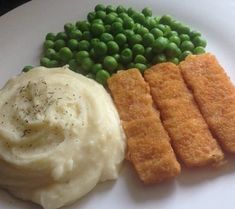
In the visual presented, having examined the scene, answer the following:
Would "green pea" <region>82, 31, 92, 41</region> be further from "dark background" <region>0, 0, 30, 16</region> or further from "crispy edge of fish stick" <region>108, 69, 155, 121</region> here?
"dark background" <region>0, 0, 30, 16</region>

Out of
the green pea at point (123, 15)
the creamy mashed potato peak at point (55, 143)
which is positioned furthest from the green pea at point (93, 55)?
the creamy mashed potato peak at point (55, 143)

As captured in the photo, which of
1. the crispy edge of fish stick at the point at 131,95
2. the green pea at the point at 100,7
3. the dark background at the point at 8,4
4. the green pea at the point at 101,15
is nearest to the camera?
the crispy edge of fish stick at the point at 131,95

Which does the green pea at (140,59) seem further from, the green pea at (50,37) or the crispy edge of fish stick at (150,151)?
the green pea at (50,37)

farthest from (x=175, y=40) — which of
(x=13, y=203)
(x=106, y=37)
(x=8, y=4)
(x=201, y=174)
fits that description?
(x=8, y=4)

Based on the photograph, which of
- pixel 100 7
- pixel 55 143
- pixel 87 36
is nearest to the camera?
pixel 55 143

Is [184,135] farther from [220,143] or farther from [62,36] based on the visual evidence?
[62,36]

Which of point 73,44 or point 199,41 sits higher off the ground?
point 199,41

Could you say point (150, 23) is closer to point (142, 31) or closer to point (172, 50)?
point (142, 31)

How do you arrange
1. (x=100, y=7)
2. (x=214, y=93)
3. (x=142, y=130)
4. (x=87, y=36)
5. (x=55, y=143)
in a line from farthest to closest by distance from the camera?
1. (x=100, y=7)
2. (x=87, y=36)
3. (x=214, y=93)
4. (x=142, y=130)
5. (x=55, y=143)
